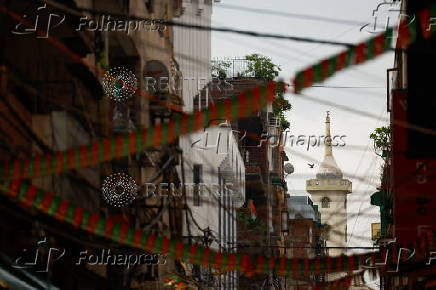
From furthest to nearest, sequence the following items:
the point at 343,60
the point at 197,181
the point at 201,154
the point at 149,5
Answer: the point at 201,154, the point at 197,181, the point at 149,5, the point at 343,60

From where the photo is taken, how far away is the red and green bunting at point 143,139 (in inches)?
332

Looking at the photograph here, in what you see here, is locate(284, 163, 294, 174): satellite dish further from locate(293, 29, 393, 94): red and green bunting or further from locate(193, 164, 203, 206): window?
locate(293, 29, 393, 94): red and green bunting

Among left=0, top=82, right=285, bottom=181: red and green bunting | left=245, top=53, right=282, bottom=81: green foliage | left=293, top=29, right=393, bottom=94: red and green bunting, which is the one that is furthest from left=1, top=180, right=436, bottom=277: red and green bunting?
left=245, top=53, right=282, bottom=81: green foliage

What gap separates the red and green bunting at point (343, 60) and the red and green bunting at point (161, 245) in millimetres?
2842

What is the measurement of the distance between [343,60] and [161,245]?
11.6 feet

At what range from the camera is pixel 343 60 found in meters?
8.99

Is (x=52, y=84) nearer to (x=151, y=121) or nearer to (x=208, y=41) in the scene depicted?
(x=151, y=121)

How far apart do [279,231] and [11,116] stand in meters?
54.2

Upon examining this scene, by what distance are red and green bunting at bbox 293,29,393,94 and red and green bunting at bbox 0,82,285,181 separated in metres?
0.29

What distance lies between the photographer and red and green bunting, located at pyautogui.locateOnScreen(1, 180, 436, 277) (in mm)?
10078

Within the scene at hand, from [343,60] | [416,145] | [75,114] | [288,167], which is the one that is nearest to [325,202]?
[288,167]

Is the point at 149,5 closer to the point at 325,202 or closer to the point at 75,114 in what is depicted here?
the point at 75,114

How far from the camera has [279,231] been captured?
221ft

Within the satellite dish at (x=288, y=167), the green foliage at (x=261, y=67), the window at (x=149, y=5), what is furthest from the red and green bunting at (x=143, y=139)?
the satellite dish at (x=288, y=167)
